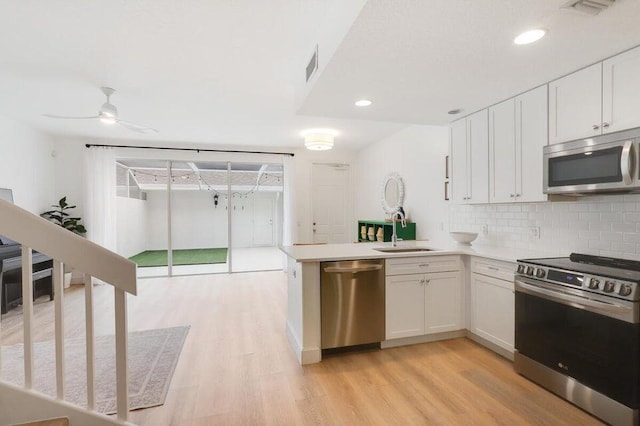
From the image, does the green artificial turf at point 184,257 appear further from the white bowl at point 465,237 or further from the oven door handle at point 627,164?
the oven door handle at point 627,164

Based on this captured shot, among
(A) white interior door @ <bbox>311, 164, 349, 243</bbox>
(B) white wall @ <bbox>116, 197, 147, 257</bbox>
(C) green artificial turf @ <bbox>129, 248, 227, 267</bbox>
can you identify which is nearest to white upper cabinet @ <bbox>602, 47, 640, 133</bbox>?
(A) white interior door @ <bbox>311, 164, 349, 243</bbox>

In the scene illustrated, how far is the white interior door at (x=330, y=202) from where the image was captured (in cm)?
659

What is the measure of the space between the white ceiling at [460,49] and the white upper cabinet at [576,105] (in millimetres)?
85

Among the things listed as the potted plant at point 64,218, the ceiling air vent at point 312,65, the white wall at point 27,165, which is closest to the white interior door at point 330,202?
the ceiling air vent at point 312,65

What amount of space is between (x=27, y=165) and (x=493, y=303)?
656 centimetres

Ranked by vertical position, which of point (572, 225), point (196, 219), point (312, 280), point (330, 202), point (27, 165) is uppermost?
point (27, 165)

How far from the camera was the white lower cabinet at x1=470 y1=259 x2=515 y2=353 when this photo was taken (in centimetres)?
260

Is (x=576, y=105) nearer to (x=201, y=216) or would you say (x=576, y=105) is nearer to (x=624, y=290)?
(x=624, y=290)

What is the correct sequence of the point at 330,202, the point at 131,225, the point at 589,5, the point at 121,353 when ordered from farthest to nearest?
the point at 131,225 → the point at 330,202 → the point at 589,5 → the point at 121,353

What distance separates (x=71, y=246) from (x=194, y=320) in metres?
2.82

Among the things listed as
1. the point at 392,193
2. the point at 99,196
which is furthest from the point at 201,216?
the point at 392,193

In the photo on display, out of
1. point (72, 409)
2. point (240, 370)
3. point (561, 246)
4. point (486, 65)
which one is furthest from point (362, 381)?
point (486, 65)

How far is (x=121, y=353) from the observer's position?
126 centimetres

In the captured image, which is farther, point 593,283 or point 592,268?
point 592,268
